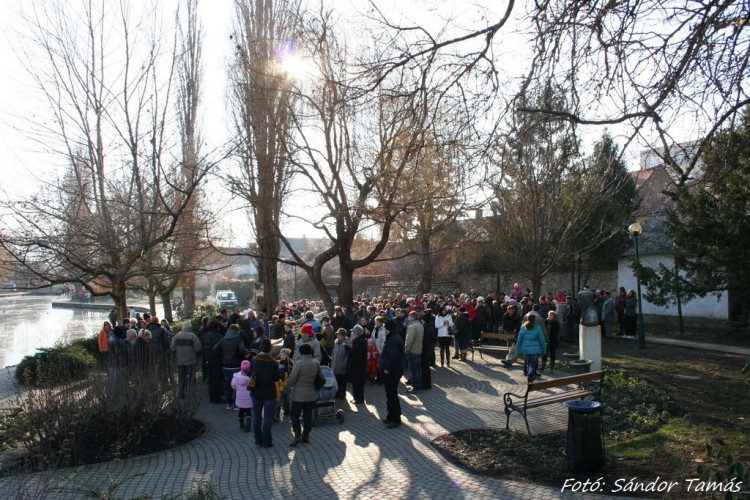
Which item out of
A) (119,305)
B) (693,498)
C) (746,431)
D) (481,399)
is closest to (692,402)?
(746,431)

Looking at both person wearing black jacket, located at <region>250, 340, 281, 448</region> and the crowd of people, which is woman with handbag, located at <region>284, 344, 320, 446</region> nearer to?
the crowd of people

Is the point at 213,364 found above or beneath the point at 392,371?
beneath

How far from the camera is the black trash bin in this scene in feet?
21.5

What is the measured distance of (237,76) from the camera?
1950 centimetres

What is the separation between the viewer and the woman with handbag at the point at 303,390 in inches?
346

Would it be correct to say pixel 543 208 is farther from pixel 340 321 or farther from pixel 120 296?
pixel 120 296

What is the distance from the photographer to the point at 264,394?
8.86m

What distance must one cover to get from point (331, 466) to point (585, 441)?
3.26 meters

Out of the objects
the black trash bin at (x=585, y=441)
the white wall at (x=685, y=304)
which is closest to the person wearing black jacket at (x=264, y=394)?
the black trash bin at (x=585, y=441)

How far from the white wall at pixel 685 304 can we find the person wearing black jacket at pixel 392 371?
1510 centimetres

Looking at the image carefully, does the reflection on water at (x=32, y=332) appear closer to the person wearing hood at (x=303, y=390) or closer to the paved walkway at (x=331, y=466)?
the paved walkway at (x=331, y=466)

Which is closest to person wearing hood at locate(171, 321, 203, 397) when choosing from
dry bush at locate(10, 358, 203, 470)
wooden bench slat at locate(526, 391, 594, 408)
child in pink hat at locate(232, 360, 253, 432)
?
dry bush at locate(10, 358, 203, 470)

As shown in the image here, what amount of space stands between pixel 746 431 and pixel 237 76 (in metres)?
17.3

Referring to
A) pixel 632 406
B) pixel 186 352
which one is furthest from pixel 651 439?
pixel 186 352
